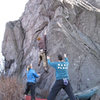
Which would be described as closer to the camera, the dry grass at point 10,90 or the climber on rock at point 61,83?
the climber on rock at point 61,83

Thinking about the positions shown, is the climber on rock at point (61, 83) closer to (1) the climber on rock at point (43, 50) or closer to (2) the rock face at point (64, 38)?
(2) the rock face at point (64, 38)

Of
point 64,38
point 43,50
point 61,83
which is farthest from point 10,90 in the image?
point 64,38

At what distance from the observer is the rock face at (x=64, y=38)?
1030 cm

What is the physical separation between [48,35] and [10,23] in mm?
4875

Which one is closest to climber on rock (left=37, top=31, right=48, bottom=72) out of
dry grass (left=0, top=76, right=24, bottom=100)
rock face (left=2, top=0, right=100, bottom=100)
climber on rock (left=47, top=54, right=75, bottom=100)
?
rock face (left=2, top=0, right=100, bottom=100)

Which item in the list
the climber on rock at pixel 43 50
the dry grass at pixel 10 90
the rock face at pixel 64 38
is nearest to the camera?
the dry grass at pixel 10 90

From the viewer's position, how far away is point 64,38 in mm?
10734

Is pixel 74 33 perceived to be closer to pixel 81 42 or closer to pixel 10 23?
pixel 81 42

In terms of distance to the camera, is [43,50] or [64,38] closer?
[64,38]

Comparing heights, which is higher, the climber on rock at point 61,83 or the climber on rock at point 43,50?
the climber on rock at point 43,50

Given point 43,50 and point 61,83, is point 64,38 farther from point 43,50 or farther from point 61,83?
point 61,83

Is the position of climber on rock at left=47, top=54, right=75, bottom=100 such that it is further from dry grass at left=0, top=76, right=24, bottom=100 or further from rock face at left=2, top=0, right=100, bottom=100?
rock face at left=2, top=0, right=100, bottom=100

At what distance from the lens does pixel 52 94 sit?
693cm

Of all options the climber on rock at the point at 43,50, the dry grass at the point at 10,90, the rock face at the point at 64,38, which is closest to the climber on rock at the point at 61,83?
the dry grass at the point at 10,90
